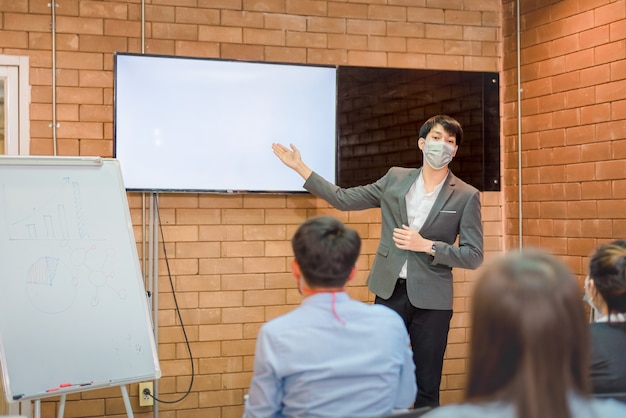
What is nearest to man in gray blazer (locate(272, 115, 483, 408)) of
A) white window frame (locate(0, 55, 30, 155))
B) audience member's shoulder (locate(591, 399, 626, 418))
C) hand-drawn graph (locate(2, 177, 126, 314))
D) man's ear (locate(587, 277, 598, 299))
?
man's ear (locate(587, 277, 598, 299))

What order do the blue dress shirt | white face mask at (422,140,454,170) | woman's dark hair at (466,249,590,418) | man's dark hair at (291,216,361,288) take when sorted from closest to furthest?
woman's dark hair at (466,249,590,418), the blue dress shirt, man's dark hair at (291,216,361,288), white face mask at (422,140,454,170)

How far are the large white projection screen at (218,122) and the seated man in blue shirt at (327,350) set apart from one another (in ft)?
6.48

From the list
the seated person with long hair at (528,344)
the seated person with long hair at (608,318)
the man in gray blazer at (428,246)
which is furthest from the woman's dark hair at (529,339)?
the man in gray blazer at (428,246)

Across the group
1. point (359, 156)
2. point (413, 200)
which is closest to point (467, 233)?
point (413, 200)

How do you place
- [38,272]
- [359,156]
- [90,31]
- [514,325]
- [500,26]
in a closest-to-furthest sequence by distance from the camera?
[514,325]
[38,272]
[90,31]
[359,156]
[500,26]

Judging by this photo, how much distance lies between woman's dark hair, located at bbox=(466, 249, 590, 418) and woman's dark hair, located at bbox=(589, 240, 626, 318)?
3.31ft

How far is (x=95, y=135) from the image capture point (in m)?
3.70

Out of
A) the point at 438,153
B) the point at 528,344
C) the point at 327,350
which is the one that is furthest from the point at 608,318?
the point at 438,153

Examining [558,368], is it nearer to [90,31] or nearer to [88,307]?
[88,307]

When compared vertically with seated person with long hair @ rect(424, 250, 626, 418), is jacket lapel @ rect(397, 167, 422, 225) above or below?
above

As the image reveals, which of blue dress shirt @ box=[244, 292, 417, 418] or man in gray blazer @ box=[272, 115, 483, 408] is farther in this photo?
man in gray blazer @ box=[272, 115, 483, 408]

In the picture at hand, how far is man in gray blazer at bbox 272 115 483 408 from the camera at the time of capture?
3.16 m

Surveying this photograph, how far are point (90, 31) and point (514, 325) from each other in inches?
128

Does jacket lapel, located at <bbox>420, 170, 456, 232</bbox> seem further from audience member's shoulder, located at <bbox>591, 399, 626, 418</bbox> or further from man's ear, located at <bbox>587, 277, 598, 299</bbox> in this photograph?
audience member's shoulder, located at <bbox>591, 399, 626, 418</bbox>
